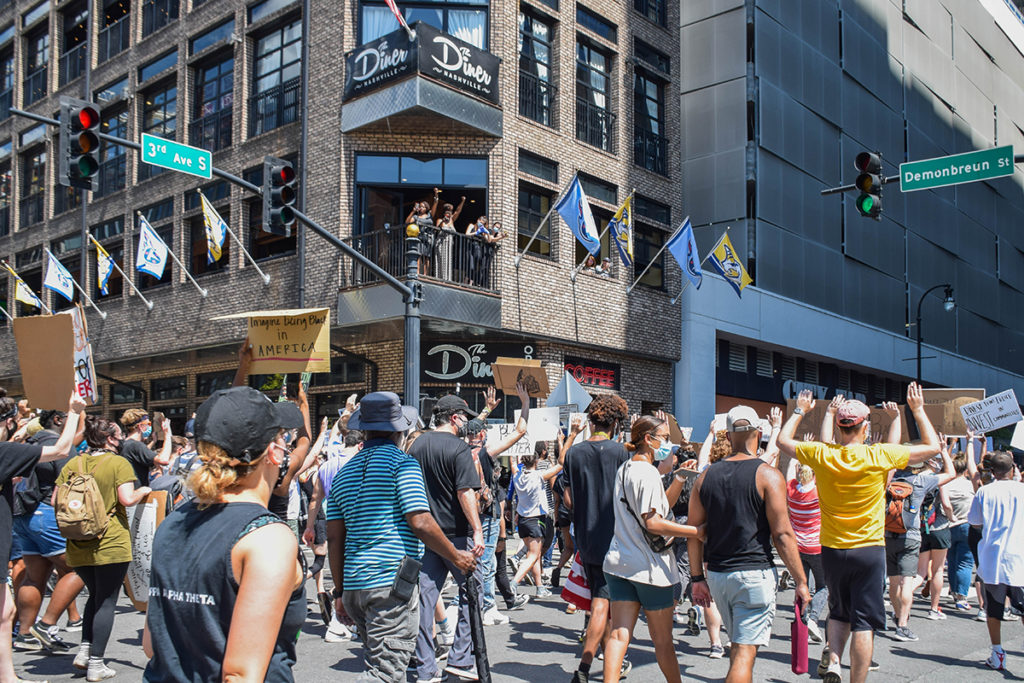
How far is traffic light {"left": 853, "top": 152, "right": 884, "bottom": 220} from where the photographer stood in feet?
41.1

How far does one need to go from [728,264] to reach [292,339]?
1514 centimetres

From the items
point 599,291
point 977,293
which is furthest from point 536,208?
point 977,293

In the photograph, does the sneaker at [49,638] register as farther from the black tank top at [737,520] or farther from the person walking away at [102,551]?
the black tank top at [737,520]

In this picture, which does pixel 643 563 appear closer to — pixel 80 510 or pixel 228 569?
pixel 228 569

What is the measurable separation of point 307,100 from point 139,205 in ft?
24.5

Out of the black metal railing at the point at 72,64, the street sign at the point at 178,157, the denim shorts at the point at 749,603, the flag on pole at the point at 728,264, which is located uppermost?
the black metal railing at the point at 72,64

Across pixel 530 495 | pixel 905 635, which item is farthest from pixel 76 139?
pixel 905 635

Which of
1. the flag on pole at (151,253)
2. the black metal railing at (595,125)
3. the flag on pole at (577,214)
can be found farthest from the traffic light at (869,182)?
the flag on pole at (151,253)

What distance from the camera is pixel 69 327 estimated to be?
6.34m

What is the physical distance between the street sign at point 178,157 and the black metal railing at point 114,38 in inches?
686

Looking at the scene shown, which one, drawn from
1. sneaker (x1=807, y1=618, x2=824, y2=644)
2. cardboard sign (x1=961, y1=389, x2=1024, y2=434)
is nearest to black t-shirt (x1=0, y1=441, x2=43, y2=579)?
sneaker (x1=807, y1=618, x2=824, y2=644)

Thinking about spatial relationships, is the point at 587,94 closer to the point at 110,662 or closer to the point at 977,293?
the point at 110,662

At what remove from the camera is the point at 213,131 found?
24.2 m

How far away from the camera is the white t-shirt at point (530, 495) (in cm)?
1145
